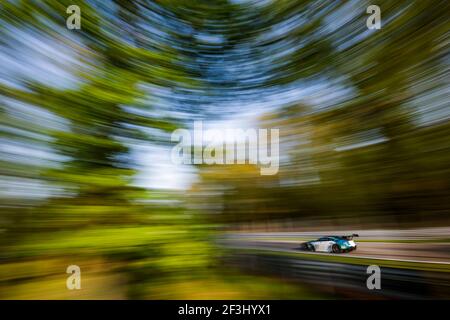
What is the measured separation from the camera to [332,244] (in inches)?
62.4

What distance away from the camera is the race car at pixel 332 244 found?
1.56 m

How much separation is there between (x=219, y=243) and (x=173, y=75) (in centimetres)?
103

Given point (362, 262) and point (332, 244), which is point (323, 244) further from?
point (362, 262)

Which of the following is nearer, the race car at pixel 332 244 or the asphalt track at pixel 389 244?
the asphalt track at pixel 389 244

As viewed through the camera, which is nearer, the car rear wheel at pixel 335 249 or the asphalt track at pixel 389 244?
the asphalt track at pixel 389 244

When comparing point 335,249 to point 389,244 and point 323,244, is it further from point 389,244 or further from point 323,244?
point 389,244

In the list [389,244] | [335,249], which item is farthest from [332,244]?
[389,244]

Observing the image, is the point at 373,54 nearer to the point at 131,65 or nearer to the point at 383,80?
the point at 383,80

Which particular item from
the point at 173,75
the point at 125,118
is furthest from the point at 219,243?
the point at 173,75

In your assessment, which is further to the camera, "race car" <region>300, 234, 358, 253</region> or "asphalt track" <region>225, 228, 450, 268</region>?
"race car" <region>300, 234, 358, 253</region>

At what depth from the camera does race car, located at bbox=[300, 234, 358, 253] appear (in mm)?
1563

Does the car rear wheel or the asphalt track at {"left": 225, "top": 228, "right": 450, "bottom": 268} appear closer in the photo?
the asphalt track at {"left": 225, "top": 228, "right": 450, "bottom": 268}

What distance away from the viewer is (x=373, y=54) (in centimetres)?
164

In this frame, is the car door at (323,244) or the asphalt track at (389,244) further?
the car door at (323,244)
